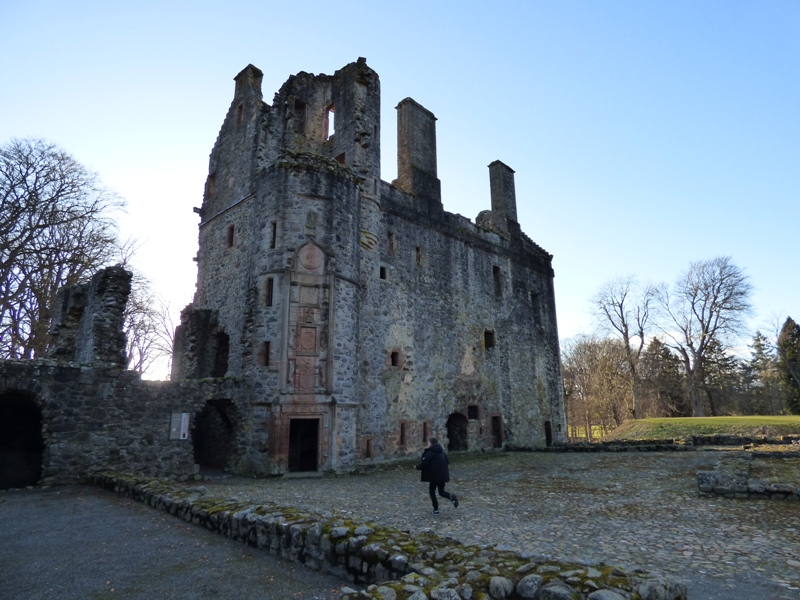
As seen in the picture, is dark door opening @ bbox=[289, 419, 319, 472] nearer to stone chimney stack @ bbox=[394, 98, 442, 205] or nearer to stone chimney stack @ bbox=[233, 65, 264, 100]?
stone chimney stack @ bbox=[394, 98, 442, 205]

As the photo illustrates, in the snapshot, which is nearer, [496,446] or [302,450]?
[302,450]

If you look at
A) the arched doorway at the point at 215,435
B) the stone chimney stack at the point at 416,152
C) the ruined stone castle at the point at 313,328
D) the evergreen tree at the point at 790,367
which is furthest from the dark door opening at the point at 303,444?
the evergreen tree at the point at 790,367

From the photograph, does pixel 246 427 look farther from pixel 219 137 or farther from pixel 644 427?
pixel 644 427

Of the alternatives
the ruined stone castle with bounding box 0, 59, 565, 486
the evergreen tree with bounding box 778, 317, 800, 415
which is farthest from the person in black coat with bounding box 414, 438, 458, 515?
the evergreen tree with bounding box 778, 317, 800, 415

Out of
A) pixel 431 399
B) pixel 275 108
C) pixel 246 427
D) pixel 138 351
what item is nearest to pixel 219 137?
pixel 275 108

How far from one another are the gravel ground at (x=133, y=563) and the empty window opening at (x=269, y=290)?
26.6 ft

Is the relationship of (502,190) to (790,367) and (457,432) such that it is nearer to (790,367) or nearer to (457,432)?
(457,432)

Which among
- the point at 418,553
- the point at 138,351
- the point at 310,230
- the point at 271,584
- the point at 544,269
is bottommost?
the point at 271,584

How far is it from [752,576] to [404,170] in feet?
66.4

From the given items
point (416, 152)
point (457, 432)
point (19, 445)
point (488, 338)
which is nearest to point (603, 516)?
point (457, 432)

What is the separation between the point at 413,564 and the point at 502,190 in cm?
2584

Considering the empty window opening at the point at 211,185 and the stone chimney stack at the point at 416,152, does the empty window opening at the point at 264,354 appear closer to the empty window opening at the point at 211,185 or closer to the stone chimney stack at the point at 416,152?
the empty window opening at the point at 211,185

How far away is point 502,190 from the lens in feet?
92.6

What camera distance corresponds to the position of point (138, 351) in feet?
102
